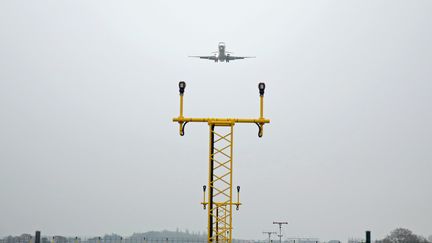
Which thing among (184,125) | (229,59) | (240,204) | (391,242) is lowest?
(391,242)

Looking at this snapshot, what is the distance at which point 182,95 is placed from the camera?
14984mm

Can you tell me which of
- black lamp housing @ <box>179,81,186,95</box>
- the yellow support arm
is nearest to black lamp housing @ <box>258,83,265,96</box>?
the yellow support arm

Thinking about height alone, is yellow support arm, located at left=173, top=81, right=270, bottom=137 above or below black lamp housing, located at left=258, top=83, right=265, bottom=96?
below

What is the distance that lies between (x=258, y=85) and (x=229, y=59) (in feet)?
275

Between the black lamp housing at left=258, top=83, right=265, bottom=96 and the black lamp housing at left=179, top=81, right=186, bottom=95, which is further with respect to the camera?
the black lamp housing at left=179, top=81, right=186, bottom=95

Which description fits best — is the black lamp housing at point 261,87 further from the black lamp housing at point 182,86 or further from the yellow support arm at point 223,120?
the black lamp housing at point 182,86

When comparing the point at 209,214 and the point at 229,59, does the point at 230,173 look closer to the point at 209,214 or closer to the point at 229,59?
the point at 209,214

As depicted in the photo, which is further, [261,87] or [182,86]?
[182,86]

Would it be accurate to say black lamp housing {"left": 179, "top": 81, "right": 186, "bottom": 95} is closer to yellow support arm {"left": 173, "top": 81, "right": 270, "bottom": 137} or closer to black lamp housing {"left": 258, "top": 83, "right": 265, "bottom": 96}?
yellow support arm {"left": 173, "top": 81, "right": 270, "bottom": 137}

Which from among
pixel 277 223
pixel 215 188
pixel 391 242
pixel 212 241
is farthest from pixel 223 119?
pixel 391 242

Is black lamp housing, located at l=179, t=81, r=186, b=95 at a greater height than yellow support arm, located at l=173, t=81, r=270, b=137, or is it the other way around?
black lamp housing, located at l=179, t=81, r=186, b=95

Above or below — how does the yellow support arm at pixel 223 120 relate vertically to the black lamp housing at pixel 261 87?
below

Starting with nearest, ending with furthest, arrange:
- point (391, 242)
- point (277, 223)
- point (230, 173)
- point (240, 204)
Result: point (230, 173), point (240, 204), point (277, 223), point (391, 242)

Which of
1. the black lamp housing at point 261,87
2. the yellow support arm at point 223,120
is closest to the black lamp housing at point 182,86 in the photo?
the yellow support arm at point 223,120
